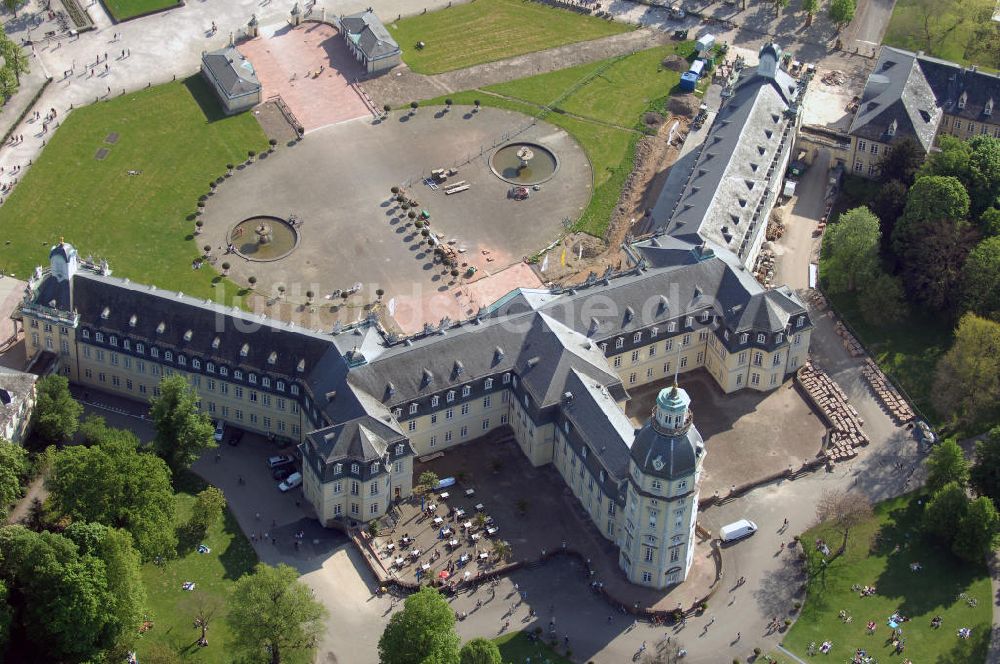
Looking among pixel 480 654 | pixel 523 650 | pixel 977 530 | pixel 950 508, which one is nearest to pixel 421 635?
pixel 480 654

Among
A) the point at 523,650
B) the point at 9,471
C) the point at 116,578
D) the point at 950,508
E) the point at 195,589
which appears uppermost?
the point at 9,471

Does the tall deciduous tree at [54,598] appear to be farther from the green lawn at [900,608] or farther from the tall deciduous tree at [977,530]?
the tall deciduous tree at [977,530]

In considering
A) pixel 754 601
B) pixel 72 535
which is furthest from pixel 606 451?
pixel 72 535

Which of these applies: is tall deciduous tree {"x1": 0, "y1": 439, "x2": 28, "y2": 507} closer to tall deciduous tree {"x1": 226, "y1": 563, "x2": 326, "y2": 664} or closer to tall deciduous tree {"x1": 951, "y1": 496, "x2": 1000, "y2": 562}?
tall deciduous tree {"x1": 226, "y1": 563, "x2": 326, "y2": 664}

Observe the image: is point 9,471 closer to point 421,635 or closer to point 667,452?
point 421,635

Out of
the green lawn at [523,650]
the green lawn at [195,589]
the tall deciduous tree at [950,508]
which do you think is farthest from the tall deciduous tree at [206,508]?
the tall deciduous tree at [950,508]

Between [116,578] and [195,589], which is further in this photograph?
[195,589]
